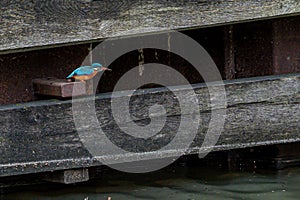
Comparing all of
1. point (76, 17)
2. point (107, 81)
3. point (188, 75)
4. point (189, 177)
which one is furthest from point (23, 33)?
point (189, 177)

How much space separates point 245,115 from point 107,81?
0.91 m

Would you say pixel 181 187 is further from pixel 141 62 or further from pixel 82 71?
pixel 82 71

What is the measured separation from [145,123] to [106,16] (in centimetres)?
64

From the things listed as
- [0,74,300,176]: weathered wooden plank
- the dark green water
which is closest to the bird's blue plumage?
[0,74,300,176]: weathered wooden plank

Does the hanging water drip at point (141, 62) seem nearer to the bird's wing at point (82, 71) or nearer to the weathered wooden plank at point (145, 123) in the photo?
the weathered wooden plank at point (145, 123)

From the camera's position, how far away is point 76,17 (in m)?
3.47

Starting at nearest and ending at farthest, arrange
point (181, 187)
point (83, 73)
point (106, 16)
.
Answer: point (106, 16) → point (83, 73) → point (181, 187)

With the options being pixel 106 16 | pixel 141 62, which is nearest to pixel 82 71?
pixel 106 16

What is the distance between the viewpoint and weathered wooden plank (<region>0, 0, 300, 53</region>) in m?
3.40

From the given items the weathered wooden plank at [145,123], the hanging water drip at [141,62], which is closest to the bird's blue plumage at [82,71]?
the weathered wooden plank at [145,123]

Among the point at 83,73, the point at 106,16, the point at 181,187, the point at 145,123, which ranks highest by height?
the point at 106,16

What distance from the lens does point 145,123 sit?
3.76 m

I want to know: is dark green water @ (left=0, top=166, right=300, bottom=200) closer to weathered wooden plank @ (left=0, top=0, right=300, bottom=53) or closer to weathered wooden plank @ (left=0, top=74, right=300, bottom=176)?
weathered wooden plank @ (left=0, top=74, right=300, bottom=176)

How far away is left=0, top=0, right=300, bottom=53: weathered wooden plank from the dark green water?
3.51 feet
